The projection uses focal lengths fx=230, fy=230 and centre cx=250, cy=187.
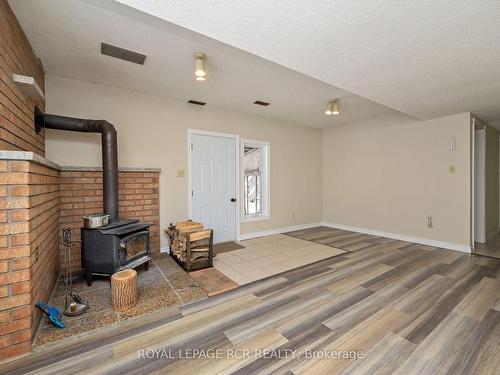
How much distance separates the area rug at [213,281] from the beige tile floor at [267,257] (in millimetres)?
98

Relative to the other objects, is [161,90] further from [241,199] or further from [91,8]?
[241,199]

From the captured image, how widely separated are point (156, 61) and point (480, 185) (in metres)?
6.06

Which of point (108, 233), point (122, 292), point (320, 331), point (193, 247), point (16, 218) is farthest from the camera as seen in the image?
point (193, 247)

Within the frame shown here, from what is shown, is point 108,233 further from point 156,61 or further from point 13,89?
point 156,61

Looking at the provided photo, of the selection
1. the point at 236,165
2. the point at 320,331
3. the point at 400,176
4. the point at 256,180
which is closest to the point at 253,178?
the point at 256,180

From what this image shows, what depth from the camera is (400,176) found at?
4664 millimetres

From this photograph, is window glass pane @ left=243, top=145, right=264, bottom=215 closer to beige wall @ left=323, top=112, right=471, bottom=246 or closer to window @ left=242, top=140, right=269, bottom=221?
window @ left=242, top=140, right=269, bottom=221

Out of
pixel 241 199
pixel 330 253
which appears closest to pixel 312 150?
→ pixel 241 199

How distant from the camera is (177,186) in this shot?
A: 3.96 metres

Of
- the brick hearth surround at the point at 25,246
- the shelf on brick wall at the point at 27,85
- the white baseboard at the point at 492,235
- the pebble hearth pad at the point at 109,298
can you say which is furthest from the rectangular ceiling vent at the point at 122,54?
the white baseboard at the point at 492,235

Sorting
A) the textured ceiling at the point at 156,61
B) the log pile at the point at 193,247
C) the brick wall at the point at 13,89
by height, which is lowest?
the log pile at the point at 193,247

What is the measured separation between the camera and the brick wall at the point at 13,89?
1.71m

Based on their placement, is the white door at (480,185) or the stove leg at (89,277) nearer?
the stove leg at (89,277)

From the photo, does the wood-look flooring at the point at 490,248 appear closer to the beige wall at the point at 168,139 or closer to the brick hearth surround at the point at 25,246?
the beige wall at the point at 168,139
